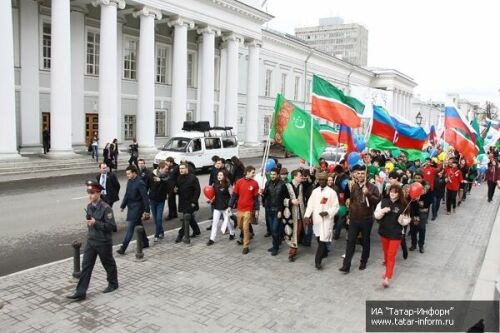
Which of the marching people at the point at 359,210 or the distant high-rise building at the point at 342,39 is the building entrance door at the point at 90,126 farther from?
the distant high-rise building at the point at 342,39

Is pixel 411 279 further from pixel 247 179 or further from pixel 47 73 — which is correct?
pixel 47 73

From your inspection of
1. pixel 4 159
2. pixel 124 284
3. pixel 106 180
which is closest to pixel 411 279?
pixel 124 284

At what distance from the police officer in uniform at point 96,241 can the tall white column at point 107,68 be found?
1833 centimetres

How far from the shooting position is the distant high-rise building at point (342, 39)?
134000 mm

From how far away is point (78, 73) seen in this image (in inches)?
1019

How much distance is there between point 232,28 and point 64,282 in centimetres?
2842

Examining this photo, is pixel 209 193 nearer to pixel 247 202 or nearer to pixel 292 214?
pixel 247 202

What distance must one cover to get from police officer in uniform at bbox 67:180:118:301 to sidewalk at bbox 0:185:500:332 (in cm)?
24

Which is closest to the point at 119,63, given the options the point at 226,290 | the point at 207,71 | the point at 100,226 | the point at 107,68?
the point at 107,68

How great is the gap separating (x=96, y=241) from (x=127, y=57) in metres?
25.0

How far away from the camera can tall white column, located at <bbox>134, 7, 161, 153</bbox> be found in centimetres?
2573

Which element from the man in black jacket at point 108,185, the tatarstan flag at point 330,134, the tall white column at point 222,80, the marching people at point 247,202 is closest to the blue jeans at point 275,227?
the marching people at point 247,202

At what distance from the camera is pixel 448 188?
1385 cm

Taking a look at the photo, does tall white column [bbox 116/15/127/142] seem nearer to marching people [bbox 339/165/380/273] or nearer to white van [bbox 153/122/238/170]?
white van [bbox 153/122/238/170]
